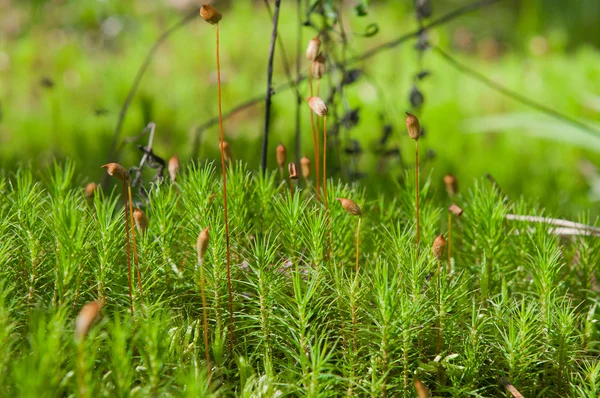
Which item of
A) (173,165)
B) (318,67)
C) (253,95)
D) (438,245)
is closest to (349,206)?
(438,245)

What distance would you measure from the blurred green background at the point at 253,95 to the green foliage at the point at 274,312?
46 cm

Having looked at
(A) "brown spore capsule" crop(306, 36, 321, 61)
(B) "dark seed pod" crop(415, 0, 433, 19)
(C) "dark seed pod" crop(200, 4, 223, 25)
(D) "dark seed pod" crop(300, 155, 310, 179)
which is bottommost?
(D) "dark seed pod" crop(300, 155, 310, 179)

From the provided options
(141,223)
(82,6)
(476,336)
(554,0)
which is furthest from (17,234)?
(554,0)

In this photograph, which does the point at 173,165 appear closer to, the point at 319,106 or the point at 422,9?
the point at 319,106

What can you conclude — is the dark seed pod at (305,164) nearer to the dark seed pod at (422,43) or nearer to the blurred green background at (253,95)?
the blurred green background at (253,95)

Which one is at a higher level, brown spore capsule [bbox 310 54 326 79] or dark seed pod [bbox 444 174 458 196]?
brown spore capsule [bbox 310 54 326 79]

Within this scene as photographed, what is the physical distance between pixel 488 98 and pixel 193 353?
9.97ft

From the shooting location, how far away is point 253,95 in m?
3.31

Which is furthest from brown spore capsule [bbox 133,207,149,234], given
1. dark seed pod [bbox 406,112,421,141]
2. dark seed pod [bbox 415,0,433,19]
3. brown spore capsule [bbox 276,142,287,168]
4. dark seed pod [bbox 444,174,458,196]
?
dark seed pod [bbox 415,0,433,19]

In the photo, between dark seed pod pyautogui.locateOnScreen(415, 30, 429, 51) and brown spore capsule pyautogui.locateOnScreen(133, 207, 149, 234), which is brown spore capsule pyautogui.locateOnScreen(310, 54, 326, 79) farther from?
dark seed pod pyautogui.locateOnScreen(415, 30, 429, 51)

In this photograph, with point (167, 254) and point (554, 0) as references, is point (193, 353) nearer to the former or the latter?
point (167, 254)

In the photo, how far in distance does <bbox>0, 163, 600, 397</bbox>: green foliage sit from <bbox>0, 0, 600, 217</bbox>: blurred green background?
46 cm

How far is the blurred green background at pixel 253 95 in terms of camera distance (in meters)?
2.26

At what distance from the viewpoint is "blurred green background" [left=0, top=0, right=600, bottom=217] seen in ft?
7.43
